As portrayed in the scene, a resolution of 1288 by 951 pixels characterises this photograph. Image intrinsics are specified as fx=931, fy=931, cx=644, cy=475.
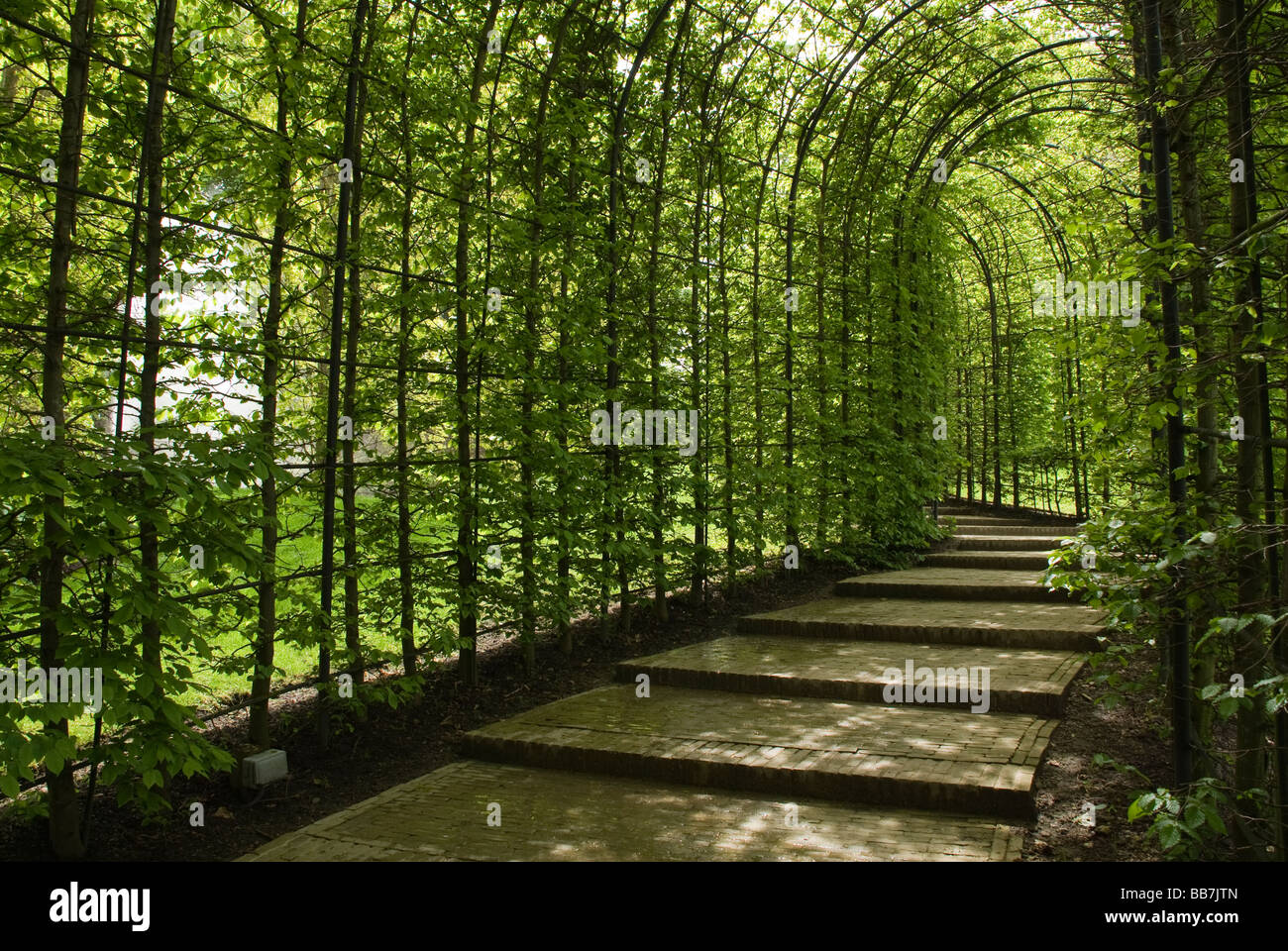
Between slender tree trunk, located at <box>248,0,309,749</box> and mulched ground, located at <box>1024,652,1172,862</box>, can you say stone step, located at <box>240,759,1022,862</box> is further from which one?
slender tree trunk, located at <box>248,0,309,749</box>

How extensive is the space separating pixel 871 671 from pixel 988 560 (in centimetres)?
477

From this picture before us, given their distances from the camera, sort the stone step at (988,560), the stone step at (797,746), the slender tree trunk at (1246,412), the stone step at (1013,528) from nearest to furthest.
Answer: the slender tree trunk at (1246,412) < the stone step at (797,746) < the stone step at (988,560) < the stone step at (1013,528)

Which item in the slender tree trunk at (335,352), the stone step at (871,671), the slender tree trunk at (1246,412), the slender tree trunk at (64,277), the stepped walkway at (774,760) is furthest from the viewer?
the stone step at (871,671)

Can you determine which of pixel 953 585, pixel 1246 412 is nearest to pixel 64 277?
pixel 1246 412

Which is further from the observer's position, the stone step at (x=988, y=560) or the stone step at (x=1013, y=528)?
the stone step at (x=1013, y=528)

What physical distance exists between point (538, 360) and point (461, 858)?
3901mm

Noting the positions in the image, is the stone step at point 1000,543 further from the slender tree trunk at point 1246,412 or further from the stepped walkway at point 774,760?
the slender tree trunk at point 1246,412

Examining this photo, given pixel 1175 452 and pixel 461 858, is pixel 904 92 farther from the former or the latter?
pixel 461 858

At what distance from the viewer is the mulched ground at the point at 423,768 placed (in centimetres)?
410

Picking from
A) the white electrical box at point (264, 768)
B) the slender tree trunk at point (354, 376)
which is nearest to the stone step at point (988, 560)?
the slender tree trunk at point (354, 376)

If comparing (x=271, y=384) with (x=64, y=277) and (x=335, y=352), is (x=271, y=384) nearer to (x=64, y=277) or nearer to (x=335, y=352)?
(x=335, y=352)

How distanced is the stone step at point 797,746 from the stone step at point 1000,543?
6.14 meters

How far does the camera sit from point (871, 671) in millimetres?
6496

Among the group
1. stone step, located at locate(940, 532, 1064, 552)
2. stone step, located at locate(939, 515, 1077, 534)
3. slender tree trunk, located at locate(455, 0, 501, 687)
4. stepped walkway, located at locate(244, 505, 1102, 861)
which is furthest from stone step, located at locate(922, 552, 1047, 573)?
slender tree trunk, located at locate(455, 0, 501, 687)
